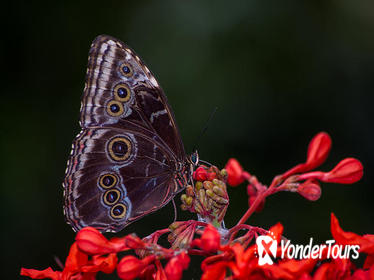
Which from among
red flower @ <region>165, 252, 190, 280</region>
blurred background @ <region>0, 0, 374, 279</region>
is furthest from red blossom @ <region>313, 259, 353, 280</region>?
blurred background @ <region>0, 0, 374, 279</region>

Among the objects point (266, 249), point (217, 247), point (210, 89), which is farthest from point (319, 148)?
point (210, 89)

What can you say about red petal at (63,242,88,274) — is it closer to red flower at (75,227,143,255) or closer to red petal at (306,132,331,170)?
red flower at (75,227,143,255)

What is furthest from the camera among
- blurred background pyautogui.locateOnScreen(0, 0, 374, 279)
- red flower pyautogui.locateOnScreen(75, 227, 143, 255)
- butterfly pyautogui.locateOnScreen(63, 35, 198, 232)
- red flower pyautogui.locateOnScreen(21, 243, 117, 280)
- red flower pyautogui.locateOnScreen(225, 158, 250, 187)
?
blurred background pyautogui.locateOnScreen(0, 0, 374, 279)

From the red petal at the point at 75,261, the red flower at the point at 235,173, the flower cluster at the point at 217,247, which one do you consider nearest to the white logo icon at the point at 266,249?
the flower cluster at the point at 217,247

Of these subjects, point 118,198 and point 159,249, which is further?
point 118,198

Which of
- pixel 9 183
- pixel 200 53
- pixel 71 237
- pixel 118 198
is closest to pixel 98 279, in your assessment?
pixel 71 237

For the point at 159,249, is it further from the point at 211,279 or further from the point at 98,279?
the point at 98,279
